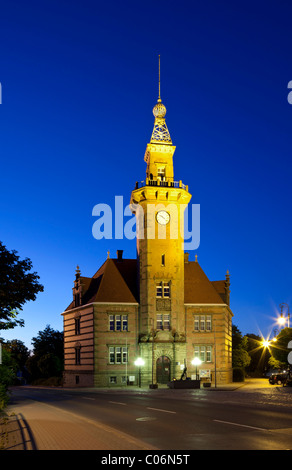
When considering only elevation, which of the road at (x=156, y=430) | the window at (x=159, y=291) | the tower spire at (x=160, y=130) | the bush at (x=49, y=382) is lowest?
the bush at (x=49, y=382)

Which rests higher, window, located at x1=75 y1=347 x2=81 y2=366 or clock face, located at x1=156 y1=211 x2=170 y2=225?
clock face, located at x1=156 y1=211 x2=170 y2=225

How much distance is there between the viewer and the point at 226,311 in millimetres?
71562

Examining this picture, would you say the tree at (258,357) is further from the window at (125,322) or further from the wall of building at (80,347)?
the window at (125,322)

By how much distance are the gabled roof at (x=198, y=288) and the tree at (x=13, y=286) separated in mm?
39385

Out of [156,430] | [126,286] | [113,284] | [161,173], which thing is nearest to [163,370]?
[126,286]

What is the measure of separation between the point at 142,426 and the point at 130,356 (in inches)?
1791

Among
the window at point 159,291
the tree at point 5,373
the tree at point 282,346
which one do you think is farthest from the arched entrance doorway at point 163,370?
the tree at point 5,373

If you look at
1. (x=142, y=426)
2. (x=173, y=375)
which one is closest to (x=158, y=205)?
(x=173, y=375)

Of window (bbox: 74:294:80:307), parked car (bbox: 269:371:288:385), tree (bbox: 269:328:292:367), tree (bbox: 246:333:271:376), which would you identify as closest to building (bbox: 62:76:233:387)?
window (bbox: 74:294:80:307)

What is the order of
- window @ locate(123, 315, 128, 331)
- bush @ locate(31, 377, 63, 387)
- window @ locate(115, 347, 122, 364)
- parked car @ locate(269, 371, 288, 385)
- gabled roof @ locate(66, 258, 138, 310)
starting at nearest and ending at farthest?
parked car @ locate(269, 371, 288, 385) → window @ locate(115, 347, 122, 364) → window @ locate(123, 315, 128, 331) → gabled roof @ locate(66, 258, 138, 310) → bush @ locate(31, 377, 63, 387)

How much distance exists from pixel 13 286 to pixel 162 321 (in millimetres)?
38407

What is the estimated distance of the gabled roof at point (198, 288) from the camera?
6775 centimetres

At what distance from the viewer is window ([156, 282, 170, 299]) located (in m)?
65.1

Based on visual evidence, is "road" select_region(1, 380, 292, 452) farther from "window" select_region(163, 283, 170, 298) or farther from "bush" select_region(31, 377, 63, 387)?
"bush" select_region(31, 377, 63, 387)
